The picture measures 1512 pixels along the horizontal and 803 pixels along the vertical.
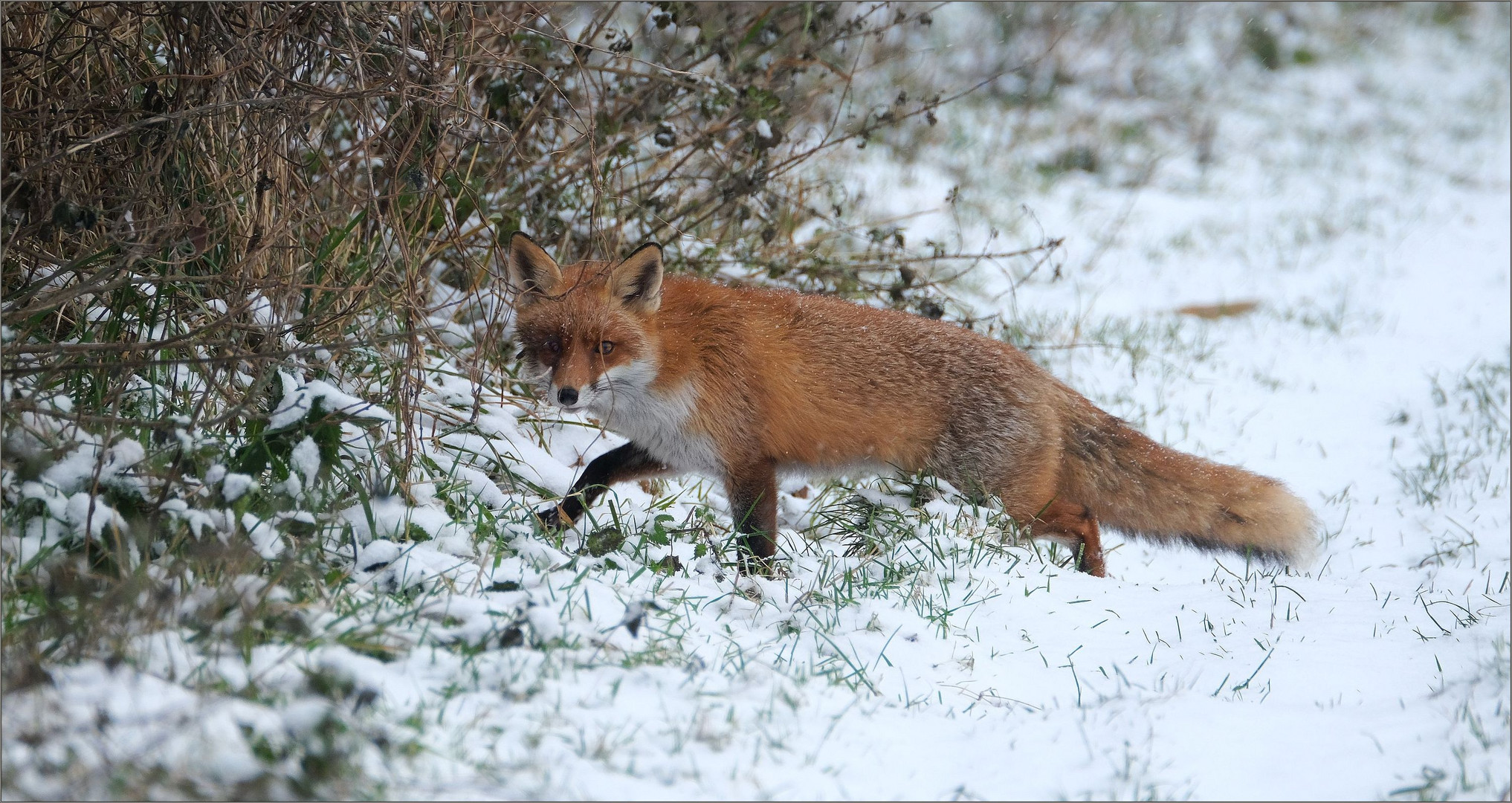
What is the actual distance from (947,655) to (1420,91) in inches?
593

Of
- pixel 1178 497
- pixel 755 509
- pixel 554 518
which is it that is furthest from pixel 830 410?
pixel 1178 497

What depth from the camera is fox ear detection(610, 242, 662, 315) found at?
3783 mm

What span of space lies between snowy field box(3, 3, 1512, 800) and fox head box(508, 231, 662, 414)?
463mm

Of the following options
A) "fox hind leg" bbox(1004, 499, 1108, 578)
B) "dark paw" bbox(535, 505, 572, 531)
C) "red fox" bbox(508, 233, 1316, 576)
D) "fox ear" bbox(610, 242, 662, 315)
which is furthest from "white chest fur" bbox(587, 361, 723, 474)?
"fox hind leg" bbox(1004, 499, 1108, 578)

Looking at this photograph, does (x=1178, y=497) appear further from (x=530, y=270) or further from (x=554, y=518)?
(x=530, y=270)

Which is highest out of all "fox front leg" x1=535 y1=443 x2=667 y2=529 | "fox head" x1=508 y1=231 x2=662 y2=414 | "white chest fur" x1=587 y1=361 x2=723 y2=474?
"fox head" x1=508 y1=231 x2=662 y2=414

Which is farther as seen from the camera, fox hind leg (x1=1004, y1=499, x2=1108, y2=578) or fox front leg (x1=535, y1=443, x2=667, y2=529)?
fox hind leg (x1=1004, y1=499, x2=1108, y2=578)

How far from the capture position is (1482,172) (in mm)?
11805

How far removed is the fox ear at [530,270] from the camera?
3754mm

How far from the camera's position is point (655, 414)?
12.9 feet

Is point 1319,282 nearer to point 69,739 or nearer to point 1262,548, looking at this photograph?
point 1262,548

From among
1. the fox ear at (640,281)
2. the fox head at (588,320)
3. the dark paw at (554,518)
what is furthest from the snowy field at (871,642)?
the fox ear at (640,281)

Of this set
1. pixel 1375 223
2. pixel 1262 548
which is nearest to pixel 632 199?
pixel 1262 548

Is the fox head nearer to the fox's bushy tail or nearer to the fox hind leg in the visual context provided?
the fox hind leg
